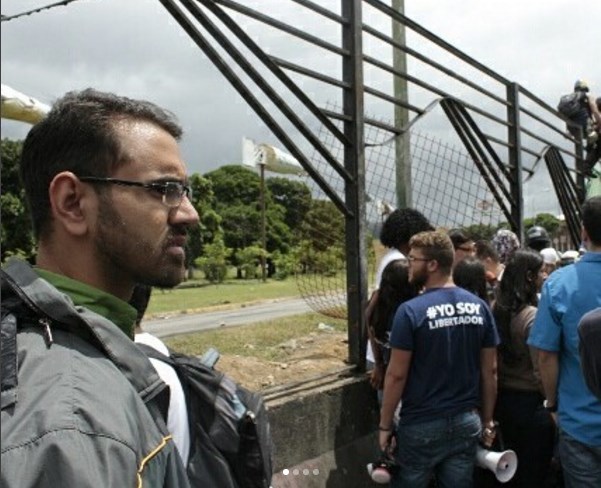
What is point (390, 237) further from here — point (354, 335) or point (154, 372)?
point (154, 372)

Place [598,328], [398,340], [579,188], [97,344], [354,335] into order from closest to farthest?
[97,344] → [598,328] → [398,340] → [354,335] → [579,188]

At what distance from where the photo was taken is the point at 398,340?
3.53 metres

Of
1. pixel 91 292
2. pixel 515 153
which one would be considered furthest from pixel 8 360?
pixel 515 153

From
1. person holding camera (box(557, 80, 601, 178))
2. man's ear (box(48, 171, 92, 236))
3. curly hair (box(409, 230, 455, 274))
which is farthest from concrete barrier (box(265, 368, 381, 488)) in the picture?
person holding camera (box(557, 80, 601, 178))

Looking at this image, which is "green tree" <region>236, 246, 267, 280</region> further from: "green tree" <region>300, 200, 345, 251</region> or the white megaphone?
the white megaphone

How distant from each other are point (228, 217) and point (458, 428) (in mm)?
60769

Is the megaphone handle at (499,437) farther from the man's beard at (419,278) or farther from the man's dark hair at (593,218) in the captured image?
the man's dark hair at (593,218)

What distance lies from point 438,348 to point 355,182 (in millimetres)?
1178

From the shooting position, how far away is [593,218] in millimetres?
3410

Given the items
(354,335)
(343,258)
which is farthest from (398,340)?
(343,258)

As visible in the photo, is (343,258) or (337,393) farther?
(343,258)

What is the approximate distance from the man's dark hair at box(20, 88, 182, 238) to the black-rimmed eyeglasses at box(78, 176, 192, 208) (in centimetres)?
1

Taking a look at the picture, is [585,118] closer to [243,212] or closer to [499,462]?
[499,462]

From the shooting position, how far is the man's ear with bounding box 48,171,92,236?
1325 mm
